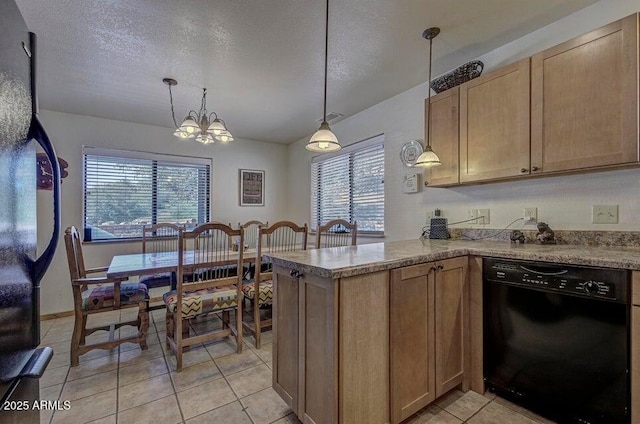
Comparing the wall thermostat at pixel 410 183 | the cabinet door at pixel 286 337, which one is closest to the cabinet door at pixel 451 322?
the cabinet door at pixel 286 337

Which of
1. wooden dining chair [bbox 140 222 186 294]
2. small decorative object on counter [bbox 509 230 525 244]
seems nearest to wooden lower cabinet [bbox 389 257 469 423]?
small decorative object on counter [bbox 509 230 525 244]

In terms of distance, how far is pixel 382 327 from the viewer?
1389mm

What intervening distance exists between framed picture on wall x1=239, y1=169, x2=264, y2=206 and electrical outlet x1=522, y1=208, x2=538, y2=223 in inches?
141

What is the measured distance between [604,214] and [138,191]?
15.0 ft

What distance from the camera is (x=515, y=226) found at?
7.09ft

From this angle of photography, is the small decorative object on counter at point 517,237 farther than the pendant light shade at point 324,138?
Yes

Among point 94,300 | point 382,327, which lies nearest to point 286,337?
point 382,327

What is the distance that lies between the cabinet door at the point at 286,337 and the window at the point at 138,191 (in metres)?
3.02

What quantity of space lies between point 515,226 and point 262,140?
12.2ft

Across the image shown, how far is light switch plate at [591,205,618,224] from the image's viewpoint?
5.66 feet

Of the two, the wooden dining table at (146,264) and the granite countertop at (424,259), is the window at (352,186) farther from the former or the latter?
the granite countertop at (424,259)

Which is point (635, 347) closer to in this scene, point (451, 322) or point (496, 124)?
point (451, 322)

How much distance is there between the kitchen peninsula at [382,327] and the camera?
1.26m

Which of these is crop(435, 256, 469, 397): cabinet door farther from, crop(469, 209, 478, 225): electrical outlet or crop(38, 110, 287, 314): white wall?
crop(38, 110, 287, 314): white wall
